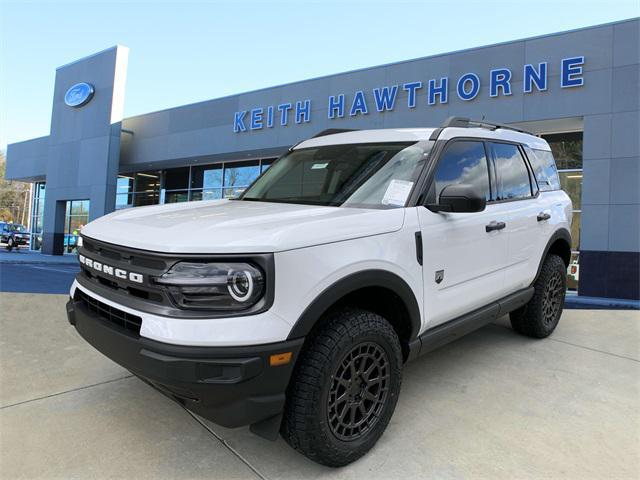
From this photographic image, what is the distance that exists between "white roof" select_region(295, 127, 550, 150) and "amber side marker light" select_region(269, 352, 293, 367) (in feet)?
6.02

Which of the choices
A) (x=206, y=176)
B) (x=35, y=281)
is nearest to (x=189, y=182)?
(x=206, y=176)

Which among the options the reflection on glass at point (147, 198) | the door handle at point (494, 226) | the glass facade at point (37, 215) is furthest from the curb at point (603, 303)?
the glass facade at point (37, 215)

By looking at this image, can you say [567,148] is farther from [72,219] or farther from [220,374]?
[72,219]

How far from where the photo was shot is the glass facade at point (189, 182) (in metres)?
18.0

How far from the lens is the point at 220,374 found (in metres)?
1.86

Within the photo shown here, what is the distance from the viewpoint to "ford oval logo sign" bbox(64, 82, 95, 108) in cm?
2019

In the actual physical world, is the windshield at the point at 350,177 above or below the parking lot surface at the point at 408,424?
above

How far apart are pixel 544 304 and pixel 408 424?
2.34m

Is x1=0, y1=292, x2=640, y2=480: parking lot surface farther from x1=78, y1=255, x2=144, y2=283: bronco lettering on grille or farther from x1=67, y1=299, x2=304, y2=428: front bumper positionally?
x1=78, y1=255, x2=144, y2=283: bronco lettering on grille

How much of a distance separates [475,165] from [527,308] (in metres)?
1.72

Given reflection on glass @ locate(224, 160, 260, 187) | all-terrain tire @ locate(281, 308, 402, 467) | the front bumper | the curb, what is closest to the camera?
the front bumper

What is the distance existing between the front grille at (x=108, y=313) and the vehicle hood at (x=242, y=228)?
0.35m

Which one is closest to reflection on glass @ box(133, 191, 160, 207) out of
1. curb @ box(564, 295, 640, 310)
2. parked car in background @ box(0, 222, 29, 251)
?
parked car in background @ box(0, 222, 29, 251)

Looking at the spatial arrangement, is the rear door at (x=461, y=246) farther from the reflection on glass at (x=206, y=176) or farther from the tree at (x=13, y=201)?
the tree at (x=13, y=201)
